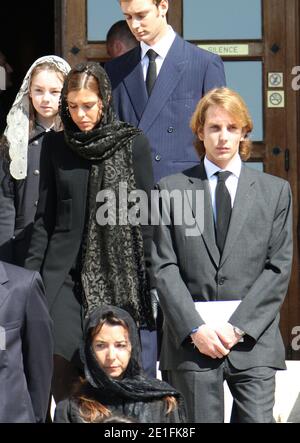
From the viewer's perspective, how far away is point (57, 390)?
18.0ft

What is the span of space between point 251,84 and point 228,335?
10.2 ft

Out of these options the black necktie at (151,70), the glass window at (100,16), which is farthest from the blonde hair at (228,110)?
the glass window at (100,16)

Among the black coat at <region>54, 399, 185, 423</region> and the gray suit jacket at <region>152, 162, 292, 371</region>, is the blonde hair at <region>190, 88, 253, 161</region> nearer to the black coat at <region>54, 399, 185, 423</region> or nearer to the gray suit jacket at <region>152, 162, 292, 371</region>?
the gray suit jacket at <region>152, 162, 292, 371</region>

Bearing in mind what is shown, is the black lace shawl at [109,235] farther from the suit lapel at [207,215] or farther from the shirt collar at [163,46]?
the shirt collar at [163,46]

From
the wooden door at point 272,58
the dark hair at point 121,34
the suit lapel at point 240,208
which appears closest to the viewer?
the suit lapel at point 240,208

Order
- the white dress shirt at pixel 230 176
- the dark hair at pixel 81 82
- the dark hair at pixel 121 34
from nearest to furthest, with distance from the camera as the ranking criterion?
the white dress shirt at pixel 230 176 → the dark hair at pixel 81 82 → the dark hair at pixel 121 34

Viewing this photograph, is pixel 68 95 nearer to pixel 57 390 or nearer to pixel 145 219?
pixel 145 219

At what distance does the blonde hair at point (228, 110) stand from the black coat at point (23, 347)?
40.6 inches

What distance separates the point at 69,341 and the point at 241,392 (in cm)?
73

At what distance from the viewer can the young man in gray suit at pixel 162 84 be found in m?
6.02

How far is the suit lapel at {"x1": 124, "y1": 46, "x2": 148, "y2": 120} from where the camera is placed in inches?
240

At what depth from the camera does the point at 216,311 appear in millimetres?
5230

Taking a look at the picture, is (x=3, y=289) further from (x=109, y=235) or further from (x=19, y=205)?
(x=19, y=205)

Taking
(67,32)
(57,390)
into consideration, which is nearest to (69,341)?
(57,390)
